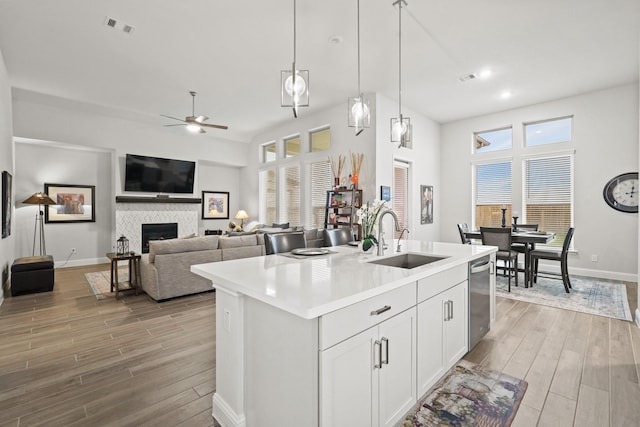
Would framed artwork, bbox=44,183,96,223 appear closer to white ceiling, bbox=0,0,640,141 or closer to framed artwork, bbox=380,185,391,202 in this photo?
white ceiling, bbox=0,0,640,141

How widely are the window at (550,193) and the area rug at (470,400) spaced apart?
4.91m

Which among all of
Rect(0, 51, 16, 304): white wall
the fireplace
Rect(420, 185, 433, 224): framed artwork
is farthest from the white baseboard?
Rect(420, 185, 433, 224): framed artwork

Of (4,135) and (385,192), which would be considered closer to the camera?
(4,135)

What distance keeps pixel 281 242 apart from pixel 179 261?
1972 mm

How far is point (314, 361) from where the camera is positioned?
1.19 meters

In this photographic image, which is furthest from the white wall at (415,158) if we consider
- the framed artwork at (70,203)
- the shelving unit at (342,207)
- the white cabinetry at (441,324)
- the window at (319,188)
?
the framed artwork at (70,203)

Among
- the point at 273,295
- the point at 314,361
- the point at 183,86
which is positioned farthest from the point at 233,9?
the point at 314,361

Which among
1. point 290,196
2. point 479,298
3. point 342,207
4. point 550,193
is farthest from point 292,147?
point 479,298

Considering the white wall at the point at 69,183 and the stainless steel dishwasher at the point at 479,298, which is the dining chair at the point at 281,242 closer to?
the stainless steel dishwasher at the point at 479,298

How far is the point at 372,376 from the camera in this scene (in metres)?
1.42

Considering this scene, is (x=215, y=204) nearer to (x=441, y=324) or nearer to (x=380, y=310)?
(x=441, y=324)

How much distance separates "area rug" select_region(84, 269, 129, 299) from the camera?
4.32 meters

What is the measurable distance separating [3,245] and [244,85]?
436cm

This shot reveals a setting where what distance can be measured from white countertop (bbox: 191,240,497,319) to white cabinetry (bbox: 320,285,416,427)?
138mm
